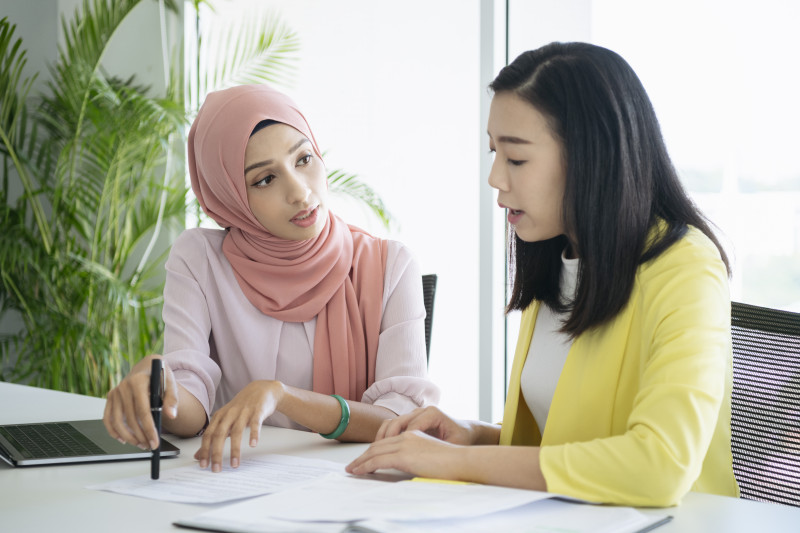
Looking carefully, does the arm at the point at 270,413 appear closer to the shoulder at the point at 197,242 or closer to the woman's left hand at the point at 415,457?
the woman's left hand at the point at 415,457

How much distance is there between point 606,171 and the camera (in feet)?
4.18

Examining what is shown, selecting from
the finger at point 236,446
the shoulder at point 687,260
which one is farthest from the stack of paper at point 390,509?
the shoulder at point 687,260

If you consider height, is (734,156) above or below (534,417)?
above

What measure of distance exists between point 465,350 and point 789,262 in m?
1.23

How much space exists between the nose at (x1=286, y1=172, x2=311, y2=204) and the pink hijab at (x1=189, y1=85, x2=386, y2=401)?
11cm

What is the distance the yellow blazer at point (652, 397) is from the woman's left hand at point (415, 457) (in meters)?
0.13

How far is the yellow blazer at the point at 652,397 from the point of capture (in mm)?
1028

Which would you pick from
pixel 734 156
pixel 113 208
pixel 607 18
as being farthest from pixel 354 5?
pixel 734 156

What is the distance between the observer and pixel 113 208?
12.8ft

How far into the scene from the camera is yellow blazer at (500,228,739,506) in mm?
1028

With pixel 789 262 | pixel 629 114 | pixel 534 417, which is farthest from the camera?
pixel 789 262

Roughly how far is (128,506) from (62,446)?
391 millimetres

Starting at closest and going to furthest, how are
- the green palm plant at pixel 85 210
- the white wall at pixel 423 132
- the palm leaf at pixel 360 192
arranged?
the white wall at pixel 423 132, the palm leaf at pixel 360 192, the green palm plant at pixel 85 210

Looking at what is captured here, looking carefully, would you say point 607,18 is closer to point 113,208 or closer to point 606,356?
point 606,356
